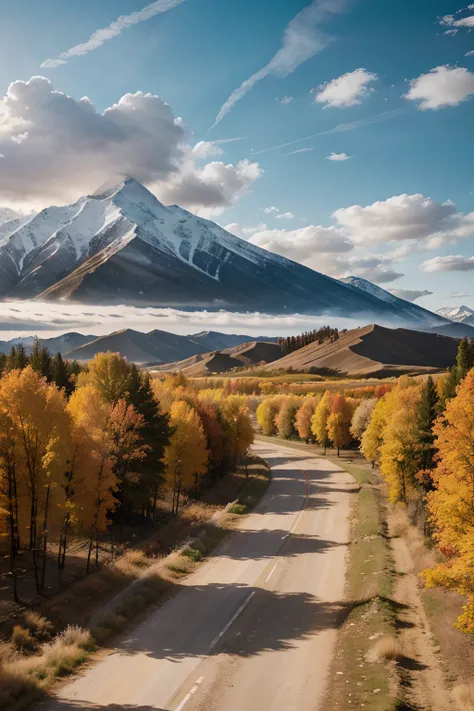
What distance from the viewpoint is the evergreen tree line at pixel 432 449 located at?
31641 mm

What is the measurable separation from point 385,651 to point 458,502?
1063 cm

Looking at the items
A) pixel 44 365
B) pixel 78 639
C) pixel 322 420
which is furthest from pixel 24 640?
pixel 322 420

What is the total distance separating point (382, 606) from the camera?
32125 mm

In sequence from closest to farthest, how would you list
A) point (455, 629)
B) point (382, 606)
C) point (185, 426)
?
1. point (455, 629)
2. point (382, 606)
3. point (185, 426)

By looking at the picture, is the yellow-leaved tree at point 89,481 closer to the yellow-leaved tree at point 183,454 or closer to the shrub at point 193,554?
the shrub at point 193,554

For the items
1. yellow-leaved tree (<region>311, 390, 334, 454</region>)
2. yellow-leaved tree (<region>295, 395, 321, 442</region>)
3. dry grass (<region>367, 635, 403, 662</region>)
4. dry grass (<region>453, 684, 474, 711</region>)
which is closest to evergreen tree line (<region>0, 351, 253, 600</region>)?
dry grass (<region>367, 635, 403, 662</region>)

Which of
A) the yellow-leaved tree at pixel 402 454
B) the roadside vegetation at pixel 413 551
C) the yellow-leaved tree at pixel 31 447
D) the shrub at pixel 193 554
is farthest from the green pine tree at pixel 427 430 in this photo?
the yellow-leaved tree at pixel 31 447

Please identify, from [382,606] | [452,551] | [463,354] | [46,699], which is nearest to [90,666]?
[46,699]

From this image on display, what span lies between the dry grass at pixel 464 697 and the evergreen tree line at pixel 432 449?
17.8 feet

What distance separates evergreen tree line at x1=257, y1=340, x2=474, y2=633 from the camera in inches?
1246

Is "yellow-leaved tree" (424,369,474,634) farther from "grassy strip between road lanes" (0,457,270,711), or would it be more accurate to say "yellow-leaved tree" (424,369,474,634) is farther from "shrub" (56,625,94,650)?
"shrub" (56,625,94,650)

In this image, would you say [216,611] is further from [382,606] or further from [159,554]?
[159,554]

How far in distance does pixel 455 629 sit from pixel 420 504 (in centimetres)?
2655

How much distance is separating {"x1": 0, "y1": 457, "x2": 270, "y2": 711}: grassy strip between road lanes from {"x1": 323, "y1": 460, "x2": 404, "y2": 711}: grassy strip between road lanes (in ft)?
Answer: 38.4
